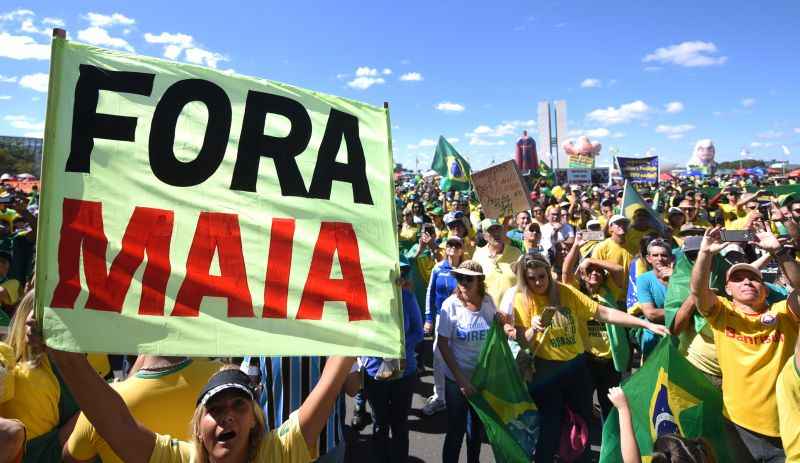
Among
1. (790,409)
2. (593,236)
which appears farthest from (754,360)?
(593,236)

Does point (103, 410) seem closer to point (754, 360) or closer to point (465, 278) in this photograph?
point (465, 278)

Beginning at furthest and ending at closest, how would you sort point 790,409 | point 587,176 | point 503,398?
1. point 587,176
2. point 503,398
3. point 790,409

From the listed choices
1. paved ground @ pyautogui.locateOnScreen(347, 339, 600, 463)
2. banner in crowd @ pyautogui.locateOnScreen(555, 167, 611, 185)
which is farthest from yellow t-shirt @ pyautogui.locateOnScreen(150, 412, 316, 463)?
Result: banner in crowd @ pyautogui.locateOnScreen(555, 167, 611, 185)

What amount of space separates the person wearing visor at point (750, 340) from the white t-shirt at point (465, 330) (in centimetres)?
138

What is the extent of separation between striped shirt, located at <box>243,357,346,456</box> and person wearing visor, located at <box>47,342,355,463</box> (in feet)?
2.21

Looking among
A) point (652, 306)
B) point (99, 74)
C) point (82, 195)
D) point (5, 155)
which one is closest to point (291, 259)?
point (82, 195)

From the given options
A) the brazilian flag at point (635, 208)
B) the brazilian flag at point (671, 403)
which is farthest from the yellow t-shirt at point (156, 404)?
the brazilian flag at point (635, 208)

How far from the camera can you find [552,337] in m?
3.59

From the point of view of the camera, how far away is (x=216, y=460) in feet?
5.70

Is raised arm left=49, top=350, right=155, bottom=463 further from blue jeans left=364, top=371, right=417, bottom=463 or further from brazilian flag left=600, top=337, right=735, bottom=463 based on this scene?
brazilian flag left=600, top=337, right=735, bottom=463

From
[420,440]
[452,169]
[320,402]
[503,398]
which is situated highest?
[452,169]

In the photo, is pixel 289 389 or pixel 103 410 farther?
pixel 289 389

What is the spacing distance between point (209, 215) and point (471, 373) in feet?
7.91

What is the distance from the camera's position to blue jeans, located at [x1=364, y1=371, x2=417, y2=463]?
3695 mm
